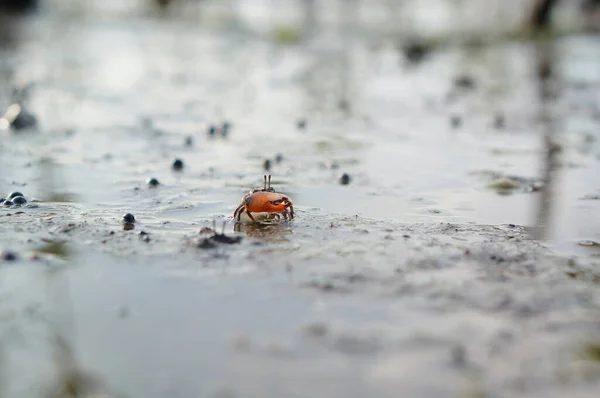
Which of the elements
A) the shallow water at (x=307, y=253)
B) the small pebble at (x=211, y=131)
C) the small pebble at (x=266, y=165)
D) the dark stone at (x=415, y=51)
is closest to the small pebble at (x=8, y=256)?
the shallow water at (x=307, y=253)

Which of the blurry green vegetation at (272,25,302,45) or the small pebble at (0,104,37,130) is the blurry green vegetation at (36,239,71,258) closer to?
the small pebble at (0,104,37,130)

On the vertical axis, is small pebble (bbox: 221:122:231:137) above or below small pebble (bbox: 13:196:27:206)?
above

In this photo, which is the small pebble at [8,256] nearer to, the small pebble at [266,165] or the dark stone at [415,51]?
the small pebble at [266,165]

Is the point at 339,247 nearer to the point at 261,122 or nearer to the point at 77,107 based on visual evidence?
the point at 261,122

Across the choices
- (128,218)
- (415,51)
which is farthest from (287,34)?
(128,218)

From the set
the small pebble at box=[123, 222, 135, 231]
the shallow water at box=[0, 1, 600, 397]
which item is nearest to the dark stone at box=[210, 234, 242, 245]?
the shallow water at box=[0, 1, 600, 397]

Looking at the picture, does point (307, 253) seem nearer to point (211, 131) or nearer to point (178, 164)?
point (178, 164)
